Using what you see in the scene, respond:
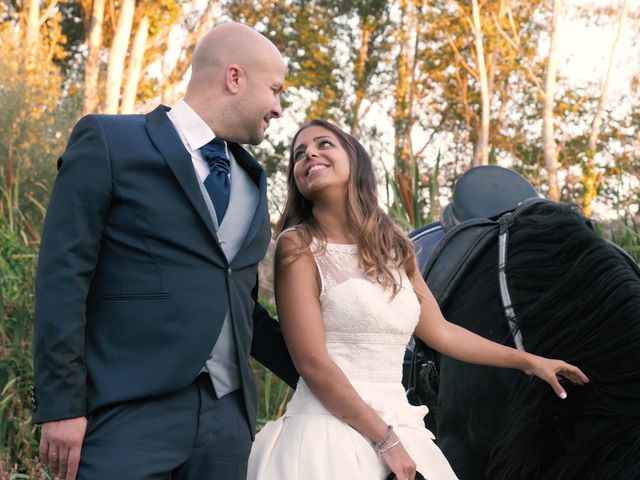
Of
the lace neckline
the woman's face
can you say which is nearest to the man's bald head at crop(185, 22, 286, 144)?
the woman's face

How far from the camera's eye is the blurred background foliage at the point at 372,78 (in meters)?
11.1

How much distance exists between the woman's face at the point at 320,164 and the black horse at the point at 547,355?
0.75 metres

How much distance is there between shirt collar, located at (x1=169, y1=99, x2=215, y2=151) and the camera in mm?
2260

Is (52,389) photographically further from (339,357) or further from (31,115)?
(31,115)

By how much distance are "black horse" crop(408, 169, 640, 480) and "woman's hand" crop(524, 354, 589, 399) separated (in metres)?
0.03

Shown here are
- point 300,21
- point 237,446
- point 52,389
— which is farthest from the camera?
point 300,21

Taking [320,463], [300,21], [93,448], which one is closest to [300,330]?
[320,463]

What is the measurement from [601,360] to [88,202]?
1.44 meters

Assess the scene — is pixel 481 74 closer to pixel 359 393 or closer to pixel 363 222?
pixel 363 222

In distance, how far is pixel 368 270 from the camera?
2.57m

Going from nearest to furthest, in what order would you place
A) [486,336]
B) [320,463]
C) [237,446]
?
1. [237,446]
2. [320,463]
3. [486,336]

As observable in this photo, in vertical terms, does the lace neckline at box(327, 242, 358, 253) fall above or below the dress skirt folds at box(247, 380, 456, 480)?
above

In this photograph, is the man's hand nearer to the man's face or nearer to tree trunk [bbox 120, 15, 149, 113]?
the man's face

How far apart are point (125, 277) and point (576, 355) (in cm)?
133
